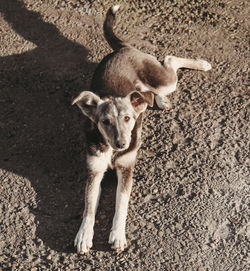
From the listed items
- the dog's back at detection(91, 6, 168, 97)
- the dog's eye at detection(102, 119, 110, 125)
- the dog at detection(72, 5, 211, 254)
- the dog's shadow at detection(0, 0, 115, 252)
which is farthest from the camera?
the dog's back at detection(91, 6, 168, 97)

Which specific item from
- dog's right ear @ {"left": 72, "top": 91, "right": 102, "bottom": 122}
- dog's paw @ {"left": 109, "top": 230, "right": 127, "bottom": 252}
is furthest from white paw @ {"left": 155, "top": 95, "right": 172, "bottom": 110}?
A: dog's paw @ {"left": 109, "top": 230, "right": 127, "bottom": 252}

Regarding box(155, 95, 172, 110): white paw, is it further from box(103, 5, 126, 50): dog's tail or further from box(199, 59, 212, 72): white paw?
box(103, 5, 126, 50): dog's tail

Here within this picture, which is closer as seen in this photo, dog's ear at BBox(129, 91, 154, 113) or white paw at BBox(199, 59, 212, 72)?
dog's ear at BBox(129, 91, 154, 113)

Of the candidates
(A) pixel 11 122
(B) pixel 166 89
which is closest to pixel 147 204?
(B) pixel 166 89

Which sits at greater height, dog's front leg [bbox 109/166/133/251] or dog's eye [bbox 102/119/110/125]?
dog's eye [bbox 102/119/110/125]

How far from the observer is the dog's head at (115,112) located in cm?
448

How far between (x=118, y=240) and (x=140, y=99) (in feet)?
5.20

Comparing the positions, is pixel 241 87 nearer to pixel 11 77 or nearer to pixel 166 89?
pixel 166 89

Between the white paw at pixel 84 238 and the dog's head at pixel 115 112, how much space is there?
2.95 feet

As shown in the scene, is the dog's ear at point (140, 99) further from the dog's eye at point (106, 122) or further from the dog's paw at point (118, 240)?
the dog's paw at point (118, 240)

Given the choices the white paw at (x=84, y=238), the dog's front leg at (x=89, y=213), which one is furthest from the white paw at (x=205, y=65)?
the white paw at (x=84, y=238)

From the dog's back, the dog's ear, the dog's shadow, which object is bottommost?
the dog's shadow

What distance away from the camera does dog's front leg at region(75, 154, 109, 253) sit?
438 cm

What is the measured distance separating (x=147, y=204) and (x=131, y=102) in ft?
3.87
